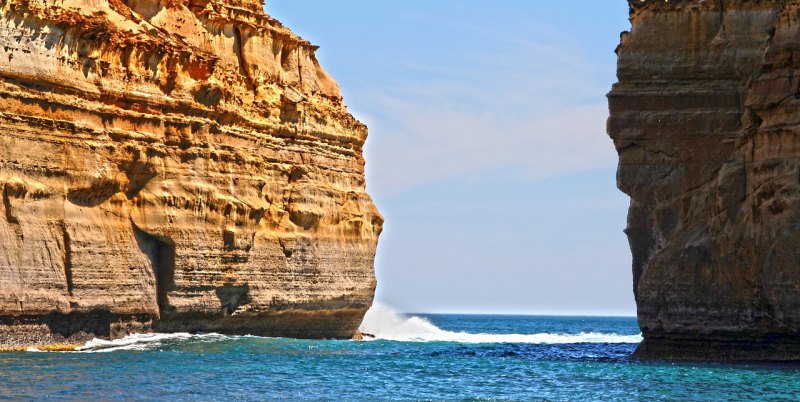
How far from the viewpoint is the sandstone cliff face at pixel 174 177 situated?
111 feet

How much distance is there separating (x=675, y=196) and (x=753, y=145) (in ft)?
12.3

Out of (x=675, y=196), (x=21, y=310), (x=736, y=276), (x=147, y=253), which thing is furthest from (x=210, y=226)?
(x=736, y=276)

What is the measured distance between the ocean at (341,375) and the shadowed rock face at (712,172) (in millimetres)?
1065

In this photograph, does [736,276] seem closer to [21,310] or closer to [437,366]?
[437,366]

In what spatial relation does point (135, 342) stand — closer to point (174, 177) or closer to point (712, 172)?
A: point (174, 177)

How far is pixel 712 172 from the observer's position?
111 feet

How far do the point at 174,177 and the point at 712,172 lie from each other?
1472 centimetres

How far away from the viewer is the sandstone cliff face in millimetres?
33938

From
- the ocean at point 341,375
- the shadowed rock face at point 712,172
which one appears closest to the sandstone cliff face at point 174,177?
the ocean at point 341,375

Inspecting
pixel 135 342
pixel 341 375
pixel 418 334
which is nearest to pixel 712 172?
pixel 341 375

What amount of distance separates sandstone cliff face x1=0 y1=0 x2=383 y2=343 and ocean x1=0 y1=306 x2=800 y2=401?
1433 millimetres

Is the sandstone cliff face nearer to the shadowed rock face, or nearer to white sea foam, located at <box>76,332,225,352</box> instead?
white sea foam, located at <box>76,332,225,352</box>

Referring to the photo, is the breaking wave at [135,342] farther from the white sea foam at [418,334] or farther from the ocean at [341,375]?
the white sea foam at [418,334]

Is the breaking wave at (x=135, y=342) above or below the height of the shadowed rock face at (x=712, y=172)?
below
